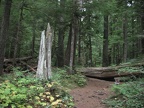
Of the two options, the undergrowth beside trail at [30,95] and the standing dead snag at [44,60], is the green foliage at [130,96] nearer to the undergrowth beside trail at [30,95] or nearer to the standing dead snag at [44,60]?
the undergrowth beside trail at [30,95]

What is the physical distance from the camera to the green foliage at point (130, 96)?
652cm

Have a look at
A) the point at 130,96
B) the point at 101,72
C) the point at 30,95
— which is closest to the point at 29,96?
the point at 30,95

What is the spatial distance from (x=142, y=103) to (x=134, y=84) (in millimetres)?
989

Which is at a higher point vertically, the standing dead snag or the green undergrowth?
the standing dead snag

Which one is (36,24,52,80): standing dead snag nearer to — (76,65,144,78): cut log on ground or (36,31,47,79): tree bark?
(36,31,47,79): tree bark

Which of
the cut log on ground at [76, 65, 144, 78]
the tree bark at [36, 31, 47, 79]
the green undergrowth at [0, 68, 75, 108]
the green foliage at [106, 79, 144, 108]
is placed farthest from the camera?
the cut log on ground at [76, 65, 144, 78]

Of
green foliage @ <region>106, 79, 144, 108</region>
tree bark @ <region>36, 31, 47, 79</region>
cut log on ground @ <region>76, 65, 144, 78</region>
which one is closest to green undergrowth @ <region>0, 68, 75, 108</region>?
tree bark @ <region>36, 31, 47, 79</region>

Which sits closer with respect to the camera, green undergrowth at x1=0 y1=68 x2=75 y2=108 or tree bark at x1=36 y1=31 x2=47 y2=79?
green undergrowth at x1=0 y1=68 x2=75 y2=108

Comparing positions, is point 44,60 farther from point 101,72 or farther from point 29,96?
point 101,72

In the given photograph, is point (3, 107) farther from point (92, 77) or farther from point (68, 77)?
point (92, 77)

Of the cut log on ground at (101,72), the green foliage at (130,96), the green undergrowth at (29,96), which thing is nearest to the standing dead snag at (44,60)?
the green undergrowth at (29,96)

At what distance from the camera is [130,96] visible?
22.5 feet

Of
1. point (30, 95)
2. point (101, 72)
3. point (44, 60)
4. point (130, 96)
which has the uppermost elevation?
point (44, 60)

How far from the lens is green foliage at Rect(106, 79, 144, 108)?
21.4 ft
